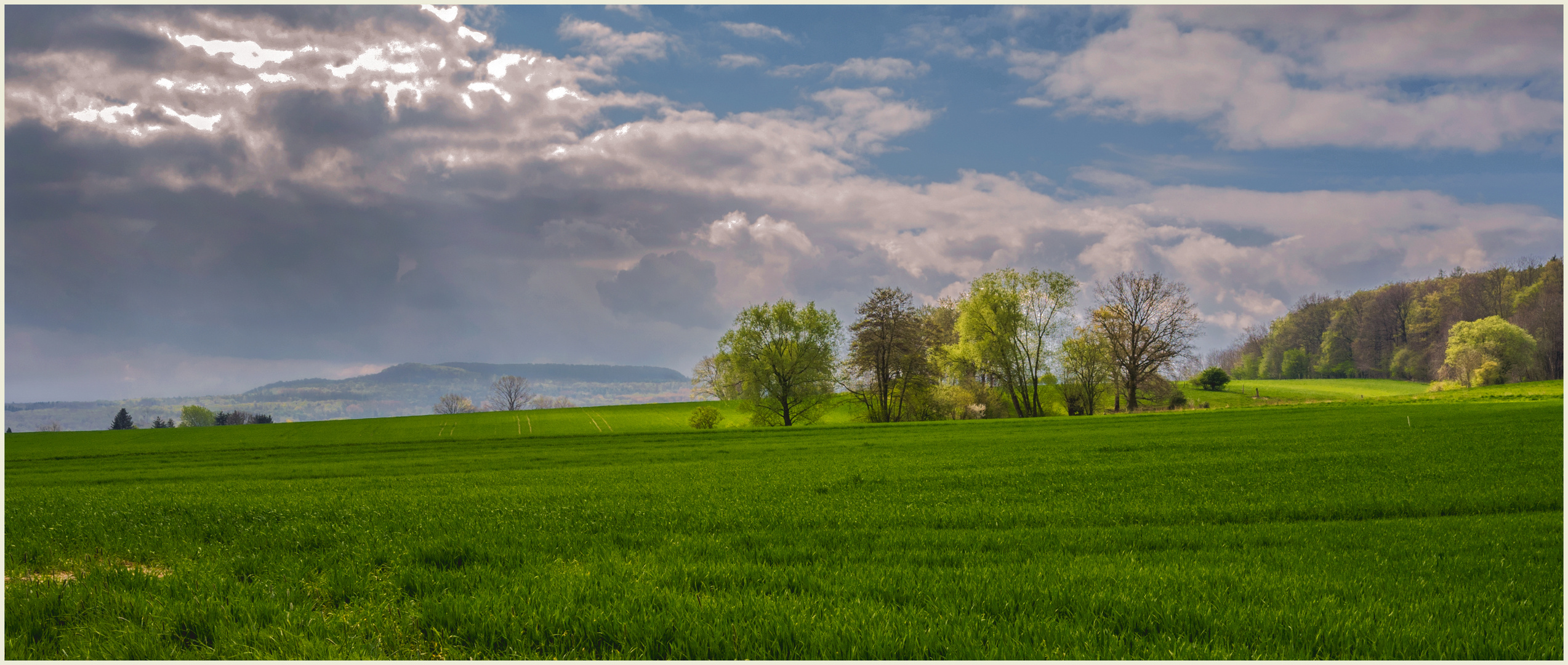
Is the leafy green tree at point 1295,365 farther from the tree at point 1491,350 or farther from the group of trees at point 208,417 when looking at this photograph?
the group of trees at point 208,417

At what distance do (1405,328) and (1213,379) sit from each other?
45267 millimetres

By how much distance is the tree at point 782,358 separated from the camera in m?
68.2

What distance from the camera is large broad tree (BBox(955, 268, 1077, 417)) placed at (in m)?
67.8

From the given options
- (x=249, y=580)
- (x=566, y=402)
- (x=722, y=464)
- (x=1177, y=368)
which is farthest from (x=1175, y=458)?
(x=566, y=402)

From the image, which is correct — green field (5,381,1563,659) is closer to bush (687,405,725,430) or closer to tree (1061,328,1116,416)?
tree (1061,328,1116,416)

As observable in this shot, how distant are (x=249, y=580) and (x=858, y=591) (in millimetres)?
6304

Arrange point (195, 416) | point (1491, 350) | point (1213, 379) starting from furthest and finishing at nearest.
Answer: point (195, 416) < point (1213, 379) < point (1491, 350)

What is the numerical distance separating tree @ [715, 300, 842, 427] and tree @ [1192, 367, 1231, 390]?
62426 millimetres

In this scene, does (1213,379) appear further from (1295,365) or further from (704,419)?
(704,419)

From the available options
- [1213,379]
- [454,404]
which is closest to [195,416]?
[454,404]

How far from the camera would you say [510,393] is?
148875mm

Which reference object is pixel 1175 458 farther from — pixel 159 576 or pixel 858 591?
pixel 159 576

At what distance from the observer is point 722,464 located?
77.5 ft

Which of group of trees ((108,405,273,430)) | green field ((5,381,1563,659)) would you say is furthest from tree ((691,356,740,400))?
group of trees ((108,405,273,430))
